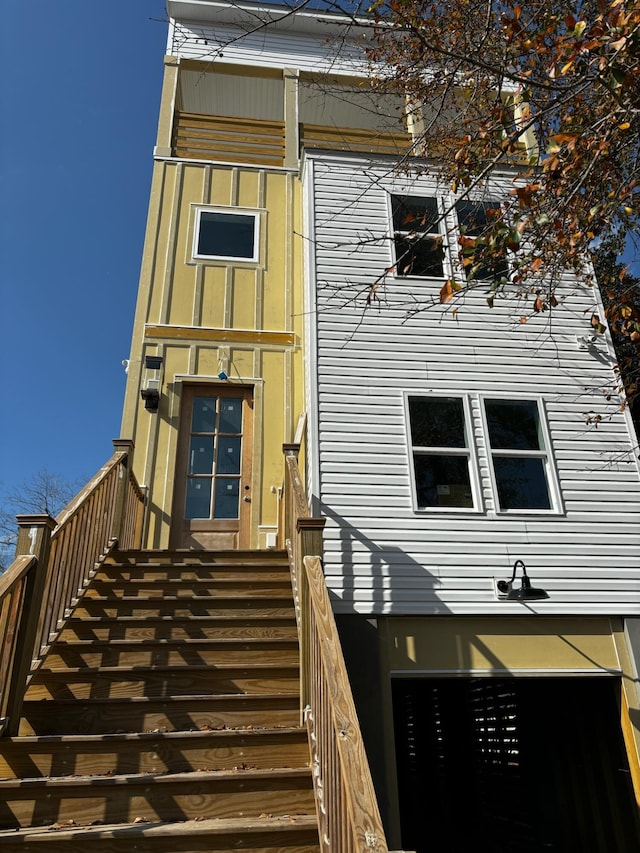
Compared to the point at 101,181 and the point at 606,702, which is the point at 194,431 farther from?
the point at 101,181

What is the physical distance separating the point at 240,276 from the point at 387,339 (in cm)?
280

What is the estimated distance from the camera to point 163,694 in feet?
11.8

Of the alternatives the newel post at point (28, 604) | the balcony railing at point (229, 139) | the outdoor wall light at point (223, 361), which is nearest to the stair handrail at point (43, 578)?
the newel post at point (28, 604)

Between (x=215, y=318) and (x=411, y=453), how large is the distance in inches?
136

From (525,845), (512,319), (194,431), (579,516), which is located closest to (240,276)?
(194,431)

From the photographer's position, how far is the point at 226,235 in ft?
27.1

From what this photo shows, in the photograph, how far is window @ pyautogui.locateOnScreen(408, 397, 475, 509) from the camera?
558 centimetres

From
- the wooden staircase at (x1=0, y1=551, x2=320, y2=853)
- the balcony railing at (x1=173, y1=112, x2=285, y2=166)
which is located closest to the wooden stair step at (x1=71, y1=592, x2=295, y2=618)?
the wooden staircase at (x1=0, y1=551, x2=320, y2=853)

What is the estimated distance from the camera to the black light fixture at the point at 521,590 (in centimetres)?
477

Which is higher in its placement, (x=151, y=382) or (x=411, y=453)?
(x=151, y=382)

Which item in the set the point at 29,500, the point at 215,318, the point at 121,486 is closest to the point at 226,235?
the point at 215,318

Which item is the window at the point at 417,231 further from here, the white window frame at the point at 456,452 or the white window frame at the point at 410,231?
the white window frame at the point at 456,452

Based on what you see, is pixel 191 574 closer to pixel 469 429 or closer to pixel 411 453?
pixel 411 453

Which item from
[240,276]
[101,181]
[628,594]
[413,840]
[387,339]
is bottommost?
[413,840]
